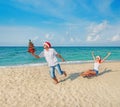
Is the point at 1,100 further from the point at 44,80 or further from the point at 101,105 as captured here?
the point at 101,105

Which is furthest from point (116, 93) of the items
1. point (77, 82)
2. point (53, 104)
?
point (53, 104)

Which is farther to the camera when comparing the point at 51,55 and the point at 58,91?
the point at 51,55

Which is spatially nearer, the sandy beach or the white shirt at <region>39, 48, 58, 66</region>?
the sandy beach

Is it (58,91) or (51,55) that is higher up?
(51,55)

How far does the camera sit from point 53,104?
678cm

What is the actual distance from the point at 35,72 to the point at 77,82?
9.82 feet

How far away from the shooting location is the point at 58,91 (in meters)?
8.00

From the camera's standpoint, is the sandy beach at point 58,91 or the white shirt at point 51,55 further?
the white shirt at point 51,55

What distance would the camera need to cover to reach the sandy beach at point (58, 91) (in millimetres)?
6914

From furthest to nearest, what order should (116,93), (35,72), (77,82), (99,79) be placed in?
(35,72) → (99,79) → (77,82) → (116,93)

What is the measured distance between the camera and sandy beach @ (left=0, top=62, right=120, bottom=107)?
6914mm

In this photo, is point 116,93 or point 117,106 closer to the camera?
point 117,106

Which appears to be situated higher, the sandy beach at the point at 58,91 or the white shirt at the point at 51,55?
the white shirt at the point at 51,55

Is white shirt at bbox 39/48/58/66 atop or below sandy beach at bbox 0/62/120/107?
atop
